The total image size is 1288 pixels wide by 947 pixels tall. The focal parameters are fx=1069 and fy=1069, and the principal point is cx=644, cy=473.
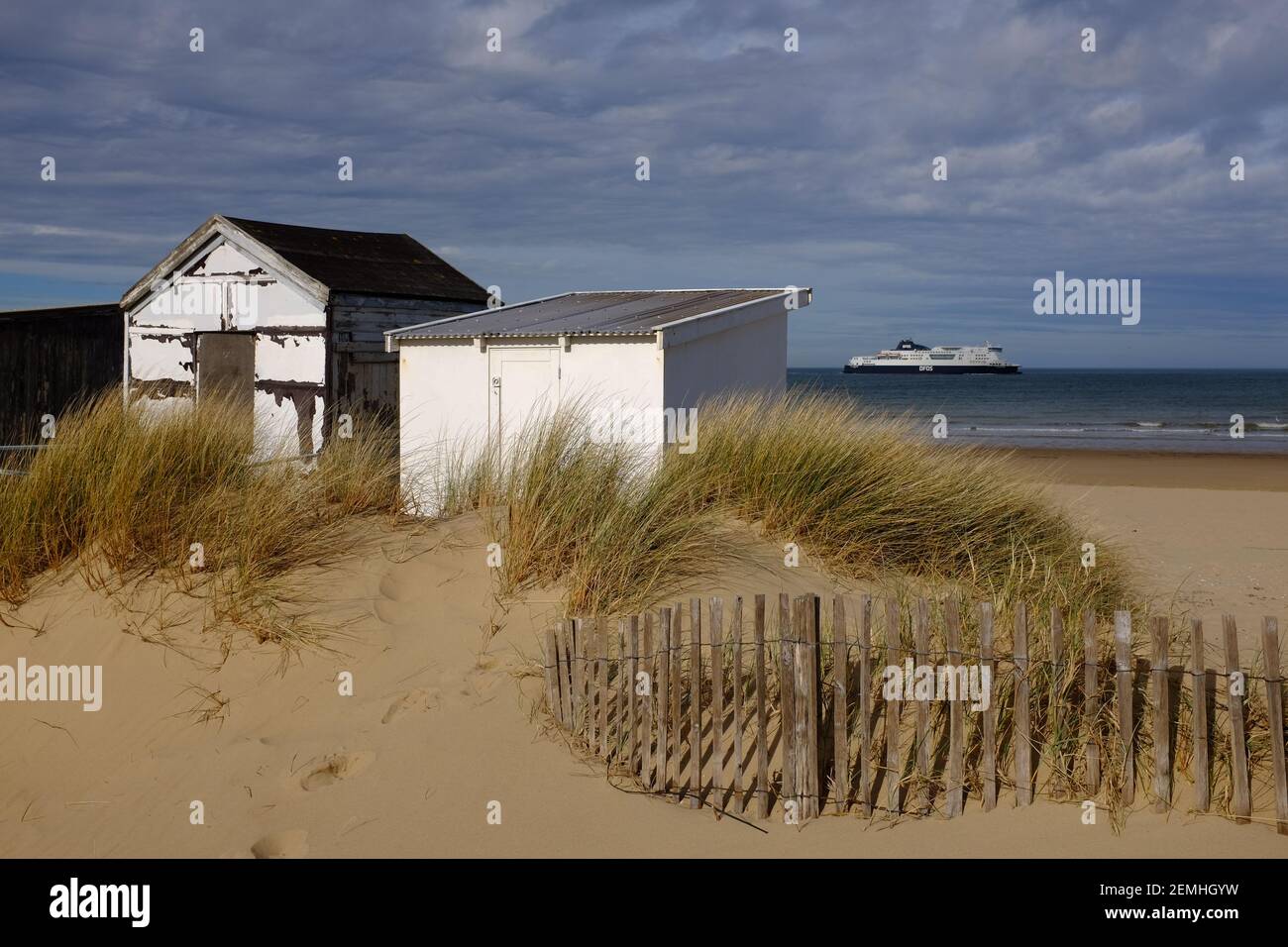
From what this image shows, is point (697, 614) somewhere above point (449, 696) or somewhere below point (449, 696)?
above

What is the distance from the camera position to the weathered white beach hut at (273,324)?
44.6 ft

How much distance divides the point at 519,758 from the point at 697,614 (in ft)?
4.09

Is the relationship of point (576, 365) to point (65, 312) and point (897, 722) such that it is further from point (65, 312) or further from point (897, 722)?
point (65, 312)

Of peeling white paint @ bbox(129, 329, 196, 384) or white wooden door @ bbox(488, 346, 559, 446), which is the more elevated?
peeling white paint @ bbox(129, 329, 196, 384)

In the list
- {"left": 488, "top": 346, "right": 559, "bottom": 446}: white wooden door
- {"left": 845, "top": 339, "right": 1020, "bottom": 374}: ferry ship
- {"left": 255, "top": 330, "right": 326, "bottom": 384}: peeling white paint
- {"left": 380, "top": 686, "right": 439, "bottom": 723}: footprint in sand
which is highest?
{"left": 845, "top": 339, "right": 1020, "bottom": 374}: ferry ship

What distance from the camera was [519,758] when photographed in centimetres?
563

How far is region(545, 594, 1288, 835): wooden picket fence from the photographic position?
4789mm

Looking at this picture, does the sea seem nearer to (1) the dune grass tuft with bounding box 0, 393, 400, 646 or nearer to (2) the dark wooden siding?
(1) the dune grass tuft with bounding box 0, 393, 400, 646

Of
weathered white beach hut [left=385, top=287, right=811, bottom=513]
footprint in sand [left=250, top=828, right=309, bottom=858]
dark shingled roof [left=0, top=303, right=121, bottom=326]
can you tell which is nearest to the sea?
weathered white beach hut [left=385, top=287, right=811, bottom=513]

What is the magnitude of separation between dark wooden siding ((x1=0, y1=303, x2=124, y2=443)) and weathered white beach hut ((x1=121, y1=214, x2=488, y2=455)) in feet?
7.43

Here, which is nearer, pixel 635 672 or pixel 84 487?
pixel 635 672

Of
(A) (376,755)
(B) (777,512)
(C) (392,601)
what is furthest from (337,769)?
(B) (777,512)
